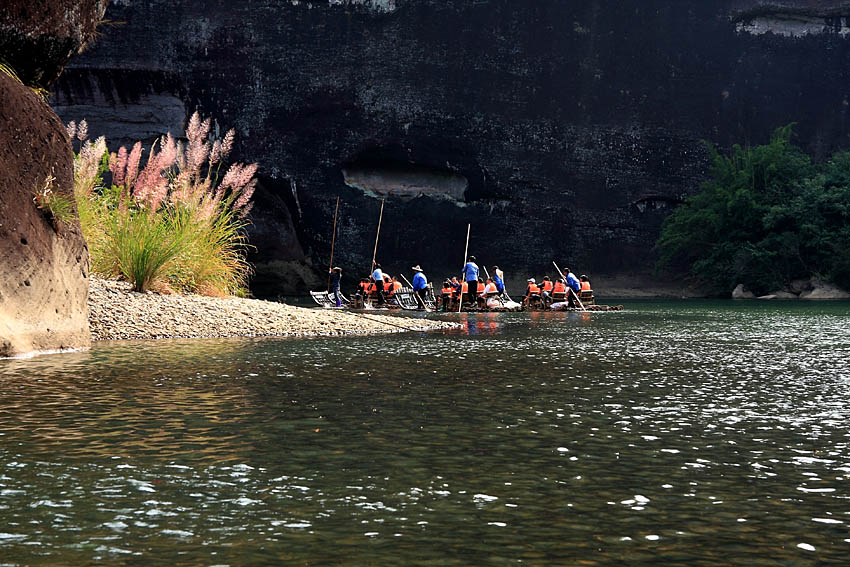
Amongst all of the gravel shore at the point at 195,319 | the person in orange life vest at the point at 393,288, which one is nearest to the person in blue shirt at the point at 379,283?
the person in orange life vest at the point at 393,288

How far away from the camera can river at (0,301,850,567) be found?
384 centimetres

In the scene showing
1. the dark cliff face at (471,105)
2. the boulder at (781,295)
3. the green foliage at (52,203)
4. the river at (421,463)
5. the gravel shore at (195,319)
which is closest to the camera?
the river at (421,463)

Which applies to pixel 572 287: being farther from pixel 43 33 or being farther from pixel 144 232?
pixel 43 33

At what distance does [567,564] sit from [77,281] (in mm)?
9735

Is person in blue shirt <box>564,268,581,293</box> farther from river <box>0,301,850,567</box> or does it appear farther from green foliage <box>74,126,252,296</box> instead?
river <box>0,301,850,567</box>

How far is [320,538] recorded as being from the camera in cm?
392

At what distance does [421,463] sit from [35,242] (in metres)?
7.26

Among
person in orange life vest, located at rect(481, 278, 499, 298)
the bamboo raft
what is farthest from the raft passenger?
person in orange life vest, located at rect(481, 278, 499, 298)

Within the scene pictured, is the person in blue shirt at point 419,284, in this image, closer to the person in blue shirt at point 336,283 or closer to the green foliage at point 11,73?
the person in blue shirt at point 336,283

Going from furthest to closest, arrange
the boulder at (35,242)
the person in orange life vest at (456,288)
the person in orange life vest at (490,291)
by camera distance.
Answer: the person in orange life vest at (456,288) < the person in orange life vest at (490,291) < the boulder at (35,242)

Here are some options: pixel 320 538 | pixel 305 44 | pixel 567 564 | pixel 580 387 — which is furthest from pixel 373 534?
pixel 305 44

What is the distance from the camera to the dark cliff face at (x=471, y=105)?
49.1 meters

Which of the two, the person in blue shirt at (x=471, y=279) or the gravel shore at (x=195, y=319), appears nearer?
the gravel shore at (x=195, y=319)

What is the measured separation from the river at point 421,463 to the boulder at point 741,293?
1478 inches
